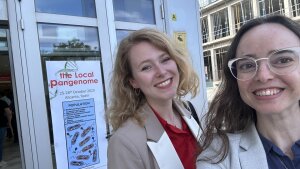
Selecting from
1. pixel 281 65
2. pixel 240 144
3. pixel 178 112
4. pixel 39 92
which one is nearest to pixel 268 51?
pixel 281 65

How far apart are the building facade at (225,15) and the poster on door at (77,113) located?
74.9 feet

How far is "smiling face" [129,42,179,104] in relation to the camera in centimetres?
197

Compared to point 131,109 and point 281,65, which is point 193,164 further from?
point 281,65

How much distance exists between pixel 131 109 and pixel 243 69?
2.54ft

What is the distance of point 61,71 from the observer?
3459 mm

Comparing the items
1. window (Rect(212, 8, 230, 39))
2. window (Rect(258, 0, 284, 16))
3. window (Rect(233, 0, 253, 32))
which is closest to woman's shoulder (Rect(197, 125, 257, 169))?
window (Rect(258, 0, 284, 16))

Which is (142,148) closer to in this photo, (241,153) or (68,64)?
(241,153)

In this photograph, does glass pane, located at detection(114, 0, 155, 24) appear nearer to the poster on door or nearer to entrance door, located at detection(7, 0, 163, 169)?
entrance door, located at detection(7, 0, 163, 169)

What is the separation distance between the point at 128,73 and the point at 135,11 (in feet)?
8.21

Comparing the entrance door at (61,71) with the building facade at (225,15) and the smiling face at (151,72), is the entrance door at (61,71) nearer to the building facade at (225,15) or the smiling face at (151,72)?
the smiling face at (151,72)

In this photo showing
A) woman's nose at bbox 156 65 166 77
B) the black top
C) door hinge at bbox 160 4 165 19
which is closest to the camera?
woman's nose at bbox 156 65 166 77

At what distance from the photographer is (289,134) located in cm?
151

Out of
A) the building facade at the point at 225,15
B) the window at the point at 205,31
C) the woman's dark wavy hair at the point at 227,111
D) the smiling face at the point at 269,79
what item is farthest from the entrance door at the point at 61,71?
the window at the point at 205,31

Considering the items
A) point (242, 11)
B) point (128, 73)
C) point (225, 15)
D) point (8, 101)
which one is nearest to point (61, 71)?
point (128, 73)
